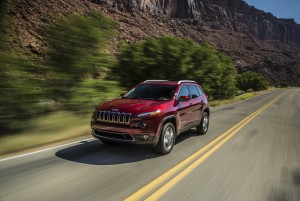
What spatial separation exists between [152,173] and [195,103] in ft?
12.7

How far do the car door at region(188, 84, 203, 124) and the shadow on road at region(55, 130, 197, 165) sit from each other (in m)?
2.06

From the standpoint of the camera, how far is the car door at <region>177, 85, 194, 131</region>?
344 inches

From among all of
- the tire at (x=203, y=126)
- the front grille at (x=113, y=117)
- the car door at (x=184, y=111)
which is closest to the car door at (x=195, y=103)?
the car door at (x=184, y=111)

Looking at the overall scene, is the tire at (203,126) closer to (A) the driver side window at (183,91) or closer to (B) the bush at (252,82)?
(A) the driver side window at (183,91)

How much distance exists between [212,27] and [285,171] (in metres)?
165

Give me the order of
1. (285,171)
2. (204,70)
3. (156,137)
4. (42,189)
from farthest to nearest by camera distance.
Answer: (204,70)
(156,137)
(285,171)
(42,189)

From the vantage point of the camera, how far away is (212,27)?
166 metres

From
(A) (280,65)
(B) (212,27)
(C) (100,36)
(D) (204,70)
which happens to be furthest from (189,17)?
(C) (100,36)

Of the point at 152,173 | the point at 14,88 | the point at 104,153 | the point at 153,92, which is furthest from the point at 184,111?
the point at 14,88

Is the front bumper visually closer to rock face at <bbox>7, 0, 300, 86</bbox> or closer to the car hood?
the car hood

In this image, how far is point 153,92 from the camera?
9.02 meters

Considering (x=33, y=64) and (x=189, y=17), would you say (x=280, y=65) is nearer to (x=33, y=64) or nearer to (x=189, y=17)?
(x=189, y=17)

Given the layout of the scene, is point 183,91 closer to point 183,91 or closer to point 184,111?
point 183,91

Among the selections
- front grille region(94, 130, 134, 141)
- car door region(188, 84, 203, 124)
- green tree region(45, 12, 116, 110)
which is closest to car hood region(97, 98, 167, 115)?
front grille region(94, 130, 134, 141)
